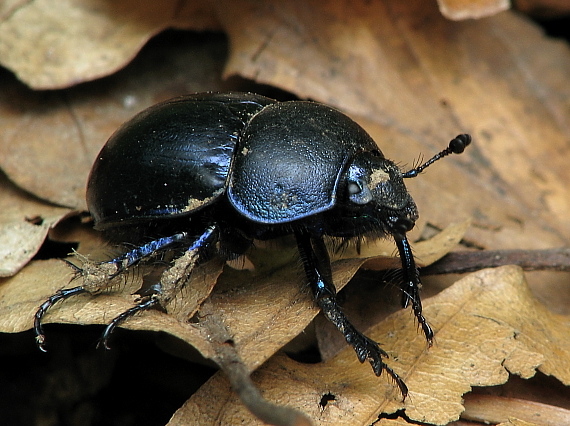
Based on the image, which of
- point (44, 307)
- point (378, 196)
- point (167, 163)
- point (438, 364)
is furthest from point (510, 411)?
point (44, 307)

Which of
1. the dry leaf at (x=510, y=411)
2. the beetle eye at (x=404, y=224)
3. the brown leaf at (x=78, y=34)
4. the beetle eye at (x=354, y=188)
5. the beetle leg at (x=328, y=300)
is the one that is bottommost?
the dry leaf at (x=510, y=411)

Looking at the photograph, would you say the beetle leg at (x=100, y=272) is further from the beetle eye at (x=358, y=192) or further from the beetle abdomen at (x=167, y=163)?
the beetle eye at (x=358, y=192)

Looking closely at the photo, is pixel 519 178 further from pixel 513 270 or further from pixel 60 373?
pixel 60 373

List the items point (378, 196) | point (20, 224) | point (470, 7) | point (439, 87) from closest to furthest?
point (378, 196) → point (20, 224) → point (470, 7) → point (439, 87)

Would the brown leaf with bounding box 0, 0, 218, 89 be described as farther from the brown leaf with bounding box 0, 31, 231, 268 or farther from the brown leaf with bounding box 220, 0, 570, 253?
the brown leaf with bounding box 220, 0, 570, 253

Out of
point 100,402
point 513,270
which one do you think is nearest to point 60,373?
point 100,402

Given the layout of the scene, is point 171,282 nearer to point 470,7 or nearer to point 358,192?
point 358,192

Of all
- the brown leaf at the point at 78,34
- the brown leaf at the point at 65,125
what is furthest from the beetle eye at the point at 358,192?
the brown leaf at the point at 78,34
